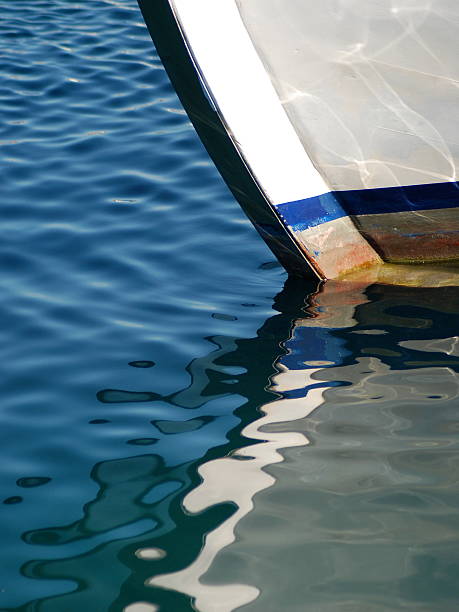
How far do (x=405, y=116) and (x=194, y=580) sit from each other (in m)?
1.72

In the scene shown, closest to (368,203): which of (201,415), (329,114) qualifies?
(329,114)

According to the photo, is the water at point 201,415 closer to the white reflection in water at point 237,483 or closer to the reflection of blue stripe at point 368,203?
the white reflection in water at point 237,483

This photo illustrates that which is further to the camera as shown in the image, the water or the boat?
the boat

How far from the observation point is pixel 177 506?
2.32 m

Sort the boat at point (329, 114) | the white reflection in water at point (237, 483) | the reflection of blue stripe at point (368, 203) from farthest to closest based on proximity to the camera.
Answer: the reflection of blue stripe at point (368, 203) → the boat at point (329, 114) → the white reflection in water at point (237, 483)

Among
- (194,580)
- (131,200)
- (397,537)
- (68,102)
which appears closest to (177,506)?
(194,580)

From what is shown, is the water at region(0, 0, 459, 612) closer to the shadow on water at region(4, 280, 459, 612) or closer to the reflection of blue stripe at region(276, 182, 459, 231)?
the shadow on water at region(4, 280, 459, 612)

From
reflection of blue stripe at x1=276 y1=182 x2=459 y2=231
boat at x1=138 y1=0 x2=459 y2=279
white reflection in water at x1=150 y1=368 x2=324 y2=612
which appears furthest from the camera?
reflection of blue stripe at x1=276 y1=182 x2=459 y2=231

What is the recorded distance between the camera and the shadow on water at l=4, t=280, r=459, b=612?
204cm

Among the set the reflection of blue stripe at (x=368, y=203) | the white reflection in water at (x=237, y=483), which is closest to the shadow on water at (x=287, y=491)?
the white reflection in water at (x=237, y=483)

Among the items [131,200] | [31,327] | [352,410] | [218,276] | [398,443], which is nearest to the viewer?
[398,443]

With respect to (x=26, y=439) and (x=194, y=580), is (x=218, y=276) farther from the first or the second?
(x=194, y=580)

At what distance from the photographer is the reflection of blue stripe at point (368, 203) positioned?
331cm

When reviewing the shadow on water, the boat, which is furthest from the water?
the boat
